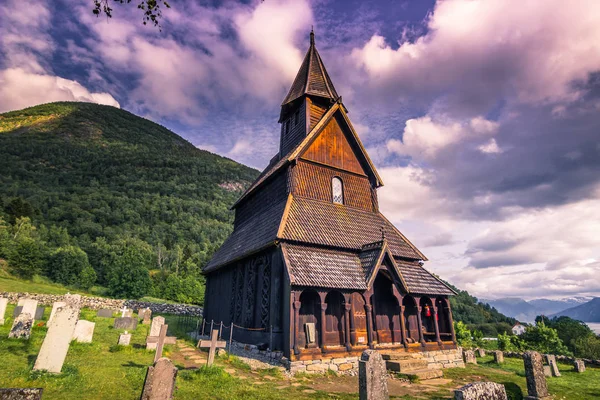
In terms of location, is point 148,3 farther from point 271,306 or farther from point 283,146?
point 283,146

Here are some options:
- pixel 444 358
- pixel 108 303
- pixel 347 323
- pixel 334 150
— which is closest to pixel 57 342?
pixel 347 323

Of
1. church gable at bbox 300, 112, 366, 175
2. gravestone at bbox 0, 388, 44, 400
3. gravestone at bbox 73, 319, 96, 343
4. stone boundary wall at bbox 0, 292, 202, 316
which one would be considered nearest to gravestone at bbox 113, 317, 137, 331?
gravestone at bbox 73, 319, 96, 343

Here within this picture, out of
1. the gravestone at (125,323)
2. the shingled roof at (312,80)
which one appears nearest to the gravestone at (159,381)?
the gravestone at (125,323)

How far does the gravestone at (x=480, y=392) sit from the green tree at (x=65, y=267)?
194 ft

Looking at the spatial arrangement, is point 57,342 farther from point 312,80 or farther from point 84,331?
point 312,80

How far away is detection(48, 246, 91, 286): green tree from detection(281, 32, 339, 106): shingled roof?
154 ft

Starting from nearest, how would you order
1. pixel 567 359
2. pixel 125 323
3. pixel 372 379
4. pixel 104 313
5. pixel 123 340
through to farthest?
pixel 372 379 < pixel 123 340 < pixel 125 323 < pixel 567 359 < pixel 104 313

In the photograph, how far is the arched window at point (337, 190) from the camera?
65.5 ft

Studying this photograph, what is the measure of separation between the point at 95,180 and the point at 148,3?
133 m

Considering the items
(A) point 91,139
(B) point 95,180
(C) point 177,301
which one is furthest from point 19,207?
(A) point 91,139

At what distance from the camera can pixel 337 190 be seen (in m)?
20.3

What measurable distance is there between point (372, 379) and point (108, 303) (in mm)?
36804

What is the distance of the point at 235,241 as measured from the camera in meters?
22.0

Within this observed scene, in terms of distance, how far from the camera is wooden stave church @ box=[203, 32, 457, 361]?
1394 cm
